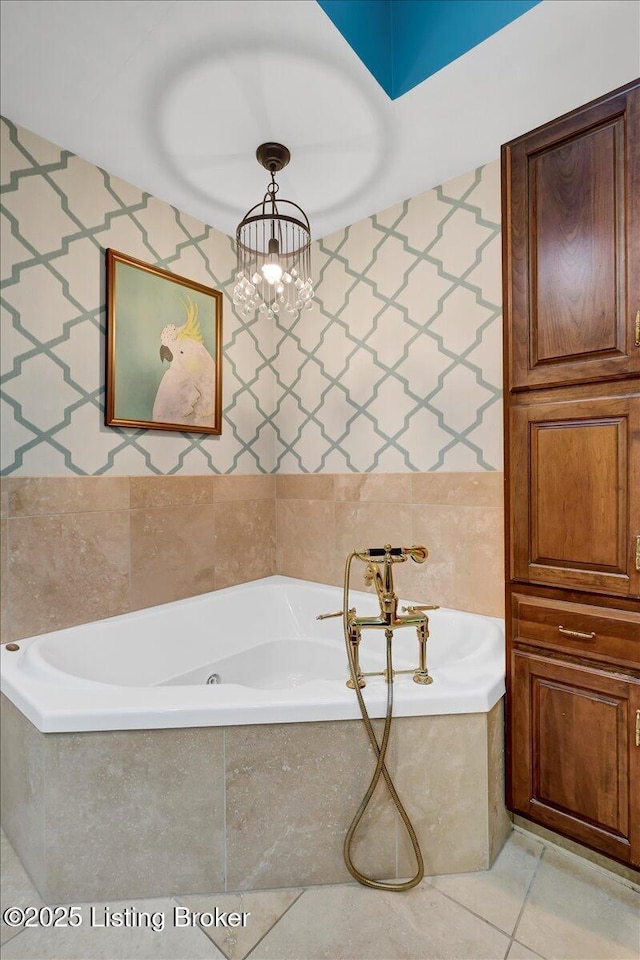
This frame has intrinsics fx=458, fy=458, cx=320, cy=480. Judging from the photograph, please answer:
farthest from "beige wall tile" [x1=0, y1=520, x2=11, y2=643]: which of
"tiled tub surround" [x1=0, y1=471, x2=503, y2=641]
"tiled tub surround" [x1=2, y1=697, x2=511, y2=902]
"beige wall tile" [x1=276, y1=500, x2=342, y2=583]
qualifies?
"beige wall tile" [x1=276, y1=500, x2=342, y2=583]

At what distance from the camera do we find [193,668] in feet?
6.93

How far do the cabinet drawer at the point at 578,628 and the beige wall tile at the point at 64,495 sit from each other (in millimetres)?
1677

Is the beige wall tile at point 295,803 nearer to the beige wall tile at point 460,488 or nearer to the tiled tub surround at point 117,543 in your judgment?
the tiled tub surround at point 117,543

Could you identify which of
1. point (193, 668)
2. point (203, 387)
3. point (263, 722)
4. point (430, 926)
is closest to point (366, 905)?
point (430, 926)

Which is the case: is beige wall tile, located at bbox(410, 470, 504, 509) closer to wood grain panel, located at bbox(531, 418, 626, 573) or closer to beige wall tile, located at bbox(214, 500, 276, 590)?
wood grain panel, located at bbox(531, 418, 626, 573)

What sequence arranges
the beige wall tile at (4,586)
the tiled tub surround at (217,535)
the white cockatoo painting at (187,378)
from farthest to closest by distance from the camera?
the white cockatoo painting at (187,378) < the tiled tub surround at (217,535) < the beige wall tile at (4,586)

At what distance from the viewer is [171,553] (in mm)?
2273

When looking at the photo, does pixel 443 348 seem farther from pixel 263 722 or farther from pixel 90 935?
pixel 90 935

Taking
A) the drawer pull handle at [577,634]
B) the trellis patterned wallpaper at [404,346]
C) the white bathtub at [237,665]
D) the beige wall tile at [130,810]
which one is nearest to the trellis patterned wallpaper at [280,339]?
the trellis patterned wallpaper at [404,346]

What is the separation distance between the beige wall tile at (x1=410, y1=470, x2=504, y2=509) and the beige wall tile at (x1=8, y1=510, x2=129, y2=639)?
1.39 meters

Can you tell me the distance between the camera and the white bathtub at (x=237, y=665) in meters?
1.26

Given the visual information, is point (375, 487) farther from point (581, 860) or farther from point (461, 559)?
point (581, 860)

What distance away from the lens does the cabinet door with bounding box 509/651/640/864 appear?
1274 mm

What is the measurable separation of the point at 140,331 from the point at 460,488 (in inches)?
65.1
